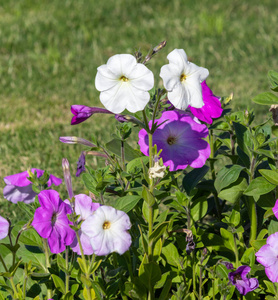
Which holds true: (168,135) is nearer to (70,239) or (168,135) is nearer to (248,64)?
(70,239)

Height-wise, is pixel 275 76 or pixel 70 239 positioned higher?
pixel 275 76

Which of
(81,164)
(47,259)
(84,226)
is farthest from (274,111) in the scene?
(47,259)

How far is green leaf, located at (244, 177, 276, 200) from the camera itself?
1832 millimetres

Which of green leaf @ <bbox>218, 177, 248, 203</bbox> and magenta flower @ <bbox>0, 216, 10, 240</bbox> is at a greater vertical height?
magenta flower @ <bbox>0, 216, 10, 240</bbox>

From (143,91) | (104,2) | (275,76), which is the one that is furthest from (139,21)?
(143,91)

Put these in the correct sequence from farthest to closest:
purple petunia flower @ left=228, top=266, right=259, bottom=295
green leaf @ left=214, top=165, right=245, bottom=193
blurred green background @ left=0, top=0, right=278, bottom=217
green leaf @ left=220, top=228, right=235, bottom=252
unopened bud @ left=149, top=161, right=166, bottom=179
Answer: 1. blurred green background @ left=0, top=0, right=278, bottom=217
2. green leaf @ left=220, top=228, right=235, bottom=252
3. green leaf @ left=214, top=165, right=245, bottom=193
4. purple petunia flower @ left=228, top=266, right=259, bottom=295
5. unopened bud @ left=149, top=161, right=166, bottom=179

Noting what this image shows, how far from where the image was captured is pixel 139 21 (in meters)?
6.11

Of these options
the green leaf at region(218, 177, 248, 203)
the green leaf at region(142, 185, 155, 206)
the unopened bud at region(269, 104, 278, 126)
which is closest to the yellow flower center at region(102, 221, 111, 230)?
the green leaf at region(142, 185, 155, 206)

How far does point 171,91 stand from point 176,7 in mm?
5079

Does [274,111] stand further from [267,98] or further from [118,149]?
[118,149]

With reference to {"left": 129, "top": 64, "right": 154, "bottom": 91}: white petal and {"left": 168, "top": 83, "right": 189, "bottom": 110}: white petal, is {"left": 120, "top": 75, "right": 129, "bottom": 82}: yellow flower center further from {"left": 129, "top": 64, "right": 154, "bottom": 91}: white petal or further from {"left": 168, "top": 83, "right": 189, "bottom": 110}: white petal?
{"left": 168, "top": 83, "right": 189, "bottom": 110}: white petal

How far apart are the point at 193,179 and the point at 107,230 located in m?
0.52

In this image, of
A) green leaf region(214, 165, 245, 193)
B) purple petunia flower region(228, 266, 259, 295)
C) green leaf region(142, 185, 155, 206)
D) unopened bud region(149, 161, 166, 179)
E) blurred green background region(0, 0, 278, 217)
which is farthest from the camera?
blurred green background region(0, 0, 278, 217)

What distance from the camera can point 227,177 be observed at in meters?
1.87
